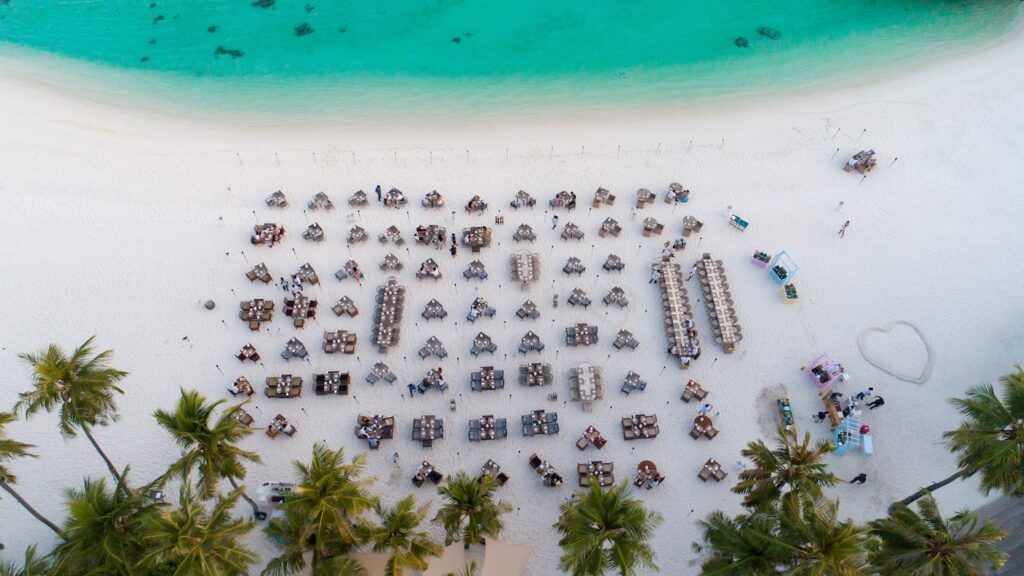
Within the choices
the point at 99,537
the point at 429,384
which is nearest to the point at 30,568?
the point at 99,537

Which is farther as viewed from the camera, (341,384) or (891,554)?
(341,384)

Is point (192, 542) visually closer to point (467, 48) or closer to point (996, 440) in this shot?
point (996, 440)

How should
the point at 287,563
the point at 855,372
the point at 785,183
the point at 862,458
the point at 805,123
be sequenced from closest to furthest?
the point at 287,563 < the point at 862,458 < the point at 855,372 < the point at 785,183 < the point at 805,123

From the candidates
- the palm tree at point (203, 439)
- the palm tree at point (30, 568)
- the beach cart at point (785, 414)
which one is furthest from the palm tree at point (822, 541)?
the palm tree at point (30, 568)

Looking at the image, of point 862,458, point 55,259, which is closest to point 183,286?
point 55,259

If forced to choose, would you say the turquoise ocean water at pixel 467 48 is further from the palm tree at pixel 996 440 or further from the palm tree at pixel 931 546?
the palm tree at pixel 931 546

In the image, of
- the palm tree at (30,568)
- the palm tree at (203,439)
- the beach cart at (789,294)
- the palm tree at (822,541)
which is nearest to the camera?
the palm tree at (30,568)

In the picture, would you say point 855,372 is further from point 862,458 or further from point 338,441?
point 338,441
